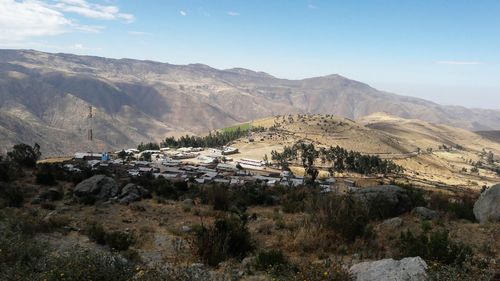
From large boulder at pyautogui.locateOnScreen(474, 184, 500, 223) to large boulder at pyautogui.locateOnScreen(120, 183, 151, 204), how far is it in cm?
1839

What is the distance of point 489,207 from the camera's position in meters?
17.3

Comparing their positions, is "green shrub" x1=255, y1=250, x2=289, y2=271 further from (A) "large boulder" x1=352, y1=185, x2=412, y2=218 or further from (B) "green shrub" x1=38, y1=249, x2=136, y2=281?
(A) "large boulder" x1=352, y1=185, x2=412, y2=218

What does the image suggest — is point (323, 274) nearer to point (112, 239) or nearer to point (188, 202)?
point (112, 239)

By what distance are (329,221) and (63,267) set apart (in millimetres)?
8107

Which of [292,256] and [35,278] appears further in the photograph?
[292,256]

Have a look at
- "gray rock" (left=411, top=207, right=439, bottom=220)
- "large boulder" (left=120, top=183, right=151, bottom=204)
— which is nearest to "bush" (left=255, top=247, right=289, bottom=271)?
"gray rock" (left=411, top=207, right=439, bottom=220)

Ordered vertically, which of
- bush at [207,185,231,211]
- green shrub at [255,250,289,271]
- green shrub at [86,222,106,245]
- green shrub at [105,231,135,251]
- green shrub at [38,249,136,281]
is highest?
green shrub at [38,249,136,281]

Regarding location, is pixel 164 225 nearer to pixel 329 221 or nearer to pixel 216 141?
pixel 329 221

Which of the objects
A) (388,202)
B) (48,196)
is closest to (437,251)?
(388,202)

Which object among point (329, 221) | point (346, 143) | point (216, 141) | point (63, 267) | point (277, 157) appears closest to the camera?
point (63, 267)

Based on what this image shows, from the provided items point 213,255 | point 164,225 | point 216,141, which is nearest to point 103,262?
point 213,255

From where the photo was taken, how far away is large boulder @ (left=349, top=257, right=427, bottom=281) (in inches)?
306

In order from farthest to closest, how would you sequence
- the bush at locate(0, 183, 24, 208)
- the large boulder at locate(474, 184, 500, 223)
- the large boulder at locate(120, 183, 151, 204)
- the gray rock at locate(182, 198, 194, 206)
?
the large boulder at locate(120, 183, 151, 204), the gray rock at locate(182, 198, 194, 206), the bush at locate(0, 183, 24, 208), the large boulder at locate(474, 184, 500, 223)

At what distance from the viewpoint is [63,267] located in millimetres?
8164
